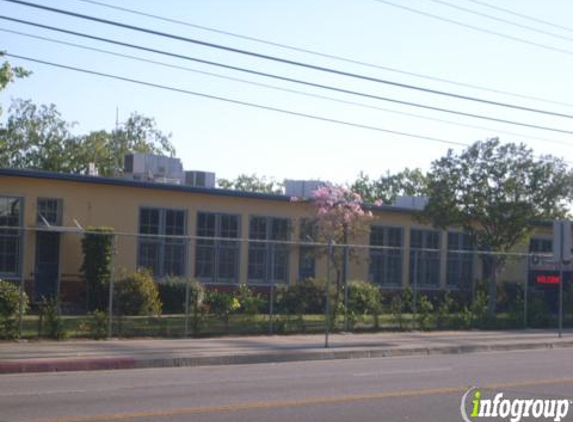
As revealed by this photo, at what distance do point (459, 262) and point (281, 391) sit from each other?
2472 cm

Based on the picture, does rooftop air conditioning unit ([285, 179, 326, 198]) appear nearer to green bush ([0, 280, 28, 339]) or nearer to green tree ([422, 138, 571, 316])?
green tree ([422, 138, 571, 316])

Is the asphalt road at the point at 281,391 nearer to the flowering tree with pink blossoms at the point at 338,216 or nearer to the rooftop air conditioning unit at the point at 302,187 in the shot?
the flowering tree with pink blossoms at the point at 338,216

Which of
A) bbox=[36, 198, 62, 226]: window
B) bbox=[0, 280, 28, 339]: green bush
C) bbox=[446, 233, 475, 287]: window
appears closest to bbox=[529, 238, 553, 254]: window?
bbox=[446, 233, 475, 287]: window

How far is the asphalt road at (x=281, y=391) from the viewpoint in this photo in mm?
12164

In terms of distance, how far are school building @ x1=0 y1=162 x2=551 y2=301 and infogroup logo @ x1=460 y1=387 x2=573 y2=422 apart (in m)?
14.7

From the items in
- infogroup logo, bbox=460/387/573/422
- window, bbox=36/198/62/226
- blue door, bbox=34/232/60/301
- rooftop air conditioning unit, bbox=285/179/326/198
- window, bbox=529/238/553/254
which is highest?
rooftop air conditioning unit, bbox=285/179/326/198

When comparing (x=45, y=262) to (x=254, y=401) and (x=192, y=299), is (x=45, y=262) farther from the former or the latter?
(x=254, y=401)

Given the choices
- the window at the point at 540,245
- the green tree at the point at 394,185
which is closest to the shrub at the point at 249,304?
the window at the point at 540,245

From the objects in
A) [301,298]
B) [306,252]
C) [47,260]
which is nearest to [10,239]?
[47,260]

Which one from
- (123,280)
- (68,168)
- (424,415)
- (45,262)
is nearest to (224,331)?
(123,280)

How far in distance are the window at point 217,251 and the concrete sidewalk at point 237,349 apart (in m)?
5.38

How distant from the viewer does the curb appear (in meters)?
17.9

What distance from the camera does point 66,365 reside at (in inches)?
712

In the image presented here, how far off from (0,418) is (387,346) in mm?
13888
